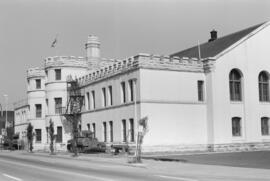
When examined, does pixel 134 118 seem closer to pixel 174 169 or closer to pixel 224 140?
pixel 224 140

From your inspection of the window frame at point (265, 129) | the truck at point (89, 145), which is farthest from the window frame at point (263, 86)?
the truck at point (89, 145)

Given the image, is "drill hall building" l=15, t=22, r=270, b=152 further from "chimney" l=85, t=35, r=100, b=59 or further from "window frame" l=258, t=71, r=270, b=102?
"chimney" l=85, t=35, r=100, b=59

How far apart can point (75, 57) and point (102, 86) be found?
36.7 feet

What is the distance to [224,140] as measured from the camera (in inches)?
1694

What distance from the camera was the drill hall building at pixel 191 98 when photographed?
40781mm

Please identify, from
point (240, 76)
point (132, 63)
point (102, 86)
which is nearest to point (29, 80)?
point (102, 86)

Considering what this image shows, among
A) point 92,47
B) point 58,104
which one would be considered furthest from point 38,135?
point 92,47

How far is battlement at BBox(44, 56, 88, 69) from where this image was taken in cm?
5656

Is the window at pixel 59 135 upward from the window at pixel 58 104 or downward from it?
downward

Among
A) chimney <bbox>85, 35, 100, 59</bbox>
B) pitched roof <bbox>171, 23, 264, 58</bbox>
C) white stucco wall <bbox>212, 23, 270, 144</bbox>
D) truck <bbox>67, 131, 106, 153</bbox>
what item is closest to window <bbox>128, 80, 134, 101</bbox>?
truck <bbox>67, 131, 106, 153</bbox>

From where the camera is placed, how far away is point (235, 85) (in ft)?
148

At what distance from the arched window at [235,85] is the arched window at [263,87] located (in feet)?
9.05

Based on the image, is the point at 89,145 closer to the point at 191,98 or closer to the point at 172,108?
the point at 172,108

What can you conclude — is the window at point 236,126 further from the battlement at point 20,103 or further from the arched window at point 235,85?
the battlement at point 20,103
